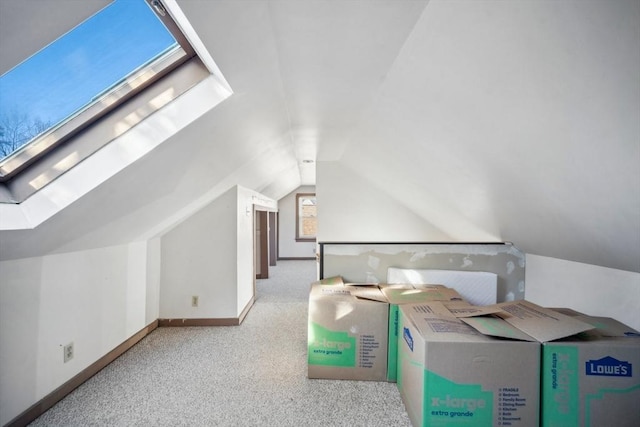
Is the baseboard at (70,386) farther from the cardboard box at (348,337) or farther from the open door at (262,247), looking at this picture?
the open door at (262,247)

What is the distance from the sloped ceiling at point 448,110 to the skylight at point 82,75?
275mm

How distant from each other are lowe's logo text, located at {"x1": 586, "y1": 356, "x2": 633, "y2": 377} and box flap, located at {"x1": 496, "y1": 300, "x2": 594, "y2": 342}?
16cm

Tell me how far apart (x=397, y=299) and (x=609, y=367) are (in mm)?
1073

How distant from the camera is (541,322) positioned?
62.9 inches

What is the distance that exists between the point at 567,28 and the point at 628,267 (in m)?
1.57

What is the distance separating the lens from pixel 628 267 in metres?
1.64

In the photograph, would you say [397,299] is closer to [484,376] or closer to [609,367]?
[484,376]

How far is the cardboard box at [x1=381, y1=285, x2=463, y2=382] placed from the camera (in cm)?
203

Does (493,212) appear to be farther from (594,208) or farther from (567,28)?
(567,28)

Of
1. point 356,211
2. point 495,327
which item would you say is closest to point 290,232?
point 356,211

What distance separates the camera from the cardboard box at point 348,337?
2.03 m

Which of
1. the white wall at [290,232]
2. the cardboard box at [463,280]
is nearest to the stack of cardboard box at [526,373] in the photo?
the cardboard box at [463,280]

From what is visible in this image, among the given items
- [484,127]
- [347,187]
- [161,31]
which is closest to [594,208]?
[484,127]

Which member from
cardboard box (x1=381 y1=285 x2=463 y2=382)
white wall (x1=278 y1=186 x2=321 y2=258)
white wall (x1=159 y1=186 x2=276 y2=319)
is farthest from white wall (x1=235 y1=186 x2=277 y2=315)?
white wall (x1=278 y1=186 x2=321 y2=258)
